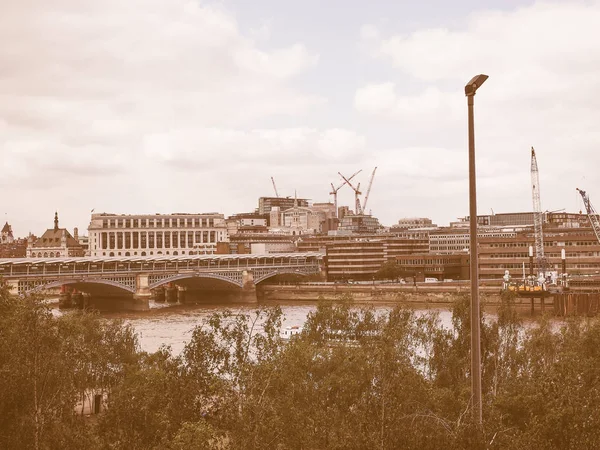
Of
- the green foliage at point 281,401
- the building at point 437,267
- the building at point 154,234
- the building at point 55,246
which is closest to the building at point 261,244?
the building at point 154,234

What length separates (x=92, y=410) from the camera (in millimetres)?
31297

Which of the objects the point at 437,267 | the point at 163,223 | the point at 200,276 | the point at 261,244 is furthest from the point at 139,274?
the point at 163,223

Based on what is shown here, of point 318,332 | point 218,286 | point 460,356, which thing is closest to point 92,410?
point 318,332

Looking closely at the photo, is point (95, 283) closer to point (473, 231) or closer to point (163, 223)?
point (473, 231)

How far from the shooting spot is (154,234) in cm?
16500

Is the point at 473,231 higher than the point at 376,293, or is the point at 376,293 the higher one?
the point at 473,231

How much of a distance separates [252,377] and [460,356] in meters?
11.8

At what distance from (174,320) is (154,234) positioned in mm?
96619

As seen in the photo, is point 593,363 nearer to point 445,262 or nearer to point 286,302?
point 286,302

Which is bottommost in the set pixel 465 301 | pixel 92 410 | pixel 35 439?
pixel 92 410

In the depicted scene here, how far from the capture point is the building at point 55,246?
167850mm

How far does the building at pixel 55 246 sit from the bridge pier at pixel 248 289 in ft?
262

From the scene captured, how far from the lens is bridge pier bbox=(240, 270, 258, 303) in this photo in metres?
99.1

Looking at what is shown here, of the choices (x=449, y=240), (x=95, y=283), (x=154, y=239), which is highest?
(x=154, y=239)
